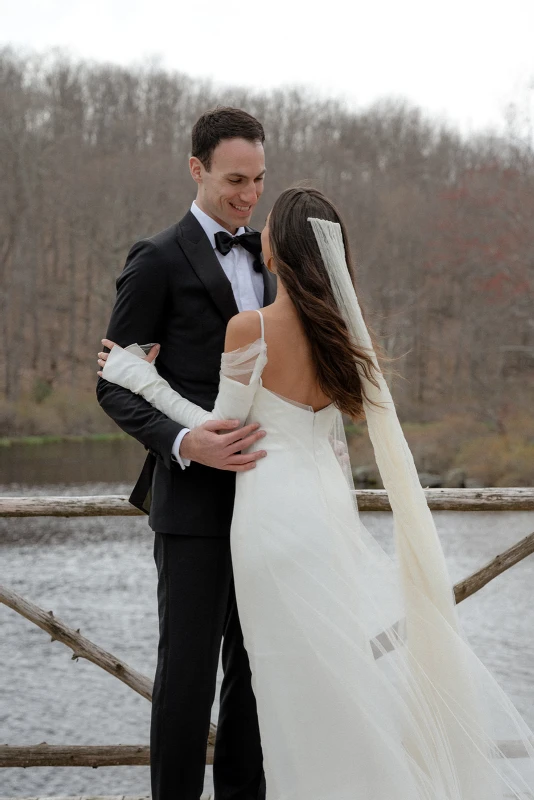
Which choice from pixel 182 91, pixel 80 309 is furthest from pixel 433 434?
pixel 182 91

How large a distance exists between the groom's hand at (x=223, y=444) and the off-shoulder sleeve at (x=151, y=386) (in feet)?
0.24

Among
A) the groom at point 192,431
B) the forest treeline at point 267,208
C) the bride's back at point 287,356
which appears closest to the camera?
the bride's back at point 287,356

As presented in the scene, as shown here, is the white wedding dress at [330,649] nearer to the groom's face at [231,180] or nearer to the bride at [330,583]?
the bride at [330,583]

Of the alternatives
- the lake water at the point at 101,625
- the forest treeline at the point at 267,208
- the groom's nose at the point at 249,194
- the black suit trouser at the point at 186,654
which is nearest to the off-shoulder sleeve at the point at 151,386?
the black suit trouser at the point at 186,654

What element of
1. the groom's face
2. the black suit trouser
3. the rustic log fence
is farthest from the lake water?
the groom's face

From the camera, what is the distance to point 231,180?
2705 mm

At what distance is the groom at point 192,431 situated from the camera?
100 inches

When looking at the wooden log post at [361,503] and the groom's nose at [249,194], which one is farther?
the wooden log post at [361,503]

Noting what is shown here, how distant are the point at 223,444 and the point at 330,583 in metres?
0.44

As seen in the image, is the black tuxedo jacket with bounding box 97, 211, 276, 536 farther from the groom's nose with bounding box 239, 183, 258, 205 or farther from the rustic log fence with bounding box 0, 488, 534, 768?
the rustic log fence with bounding box 0, 488, 534, 768

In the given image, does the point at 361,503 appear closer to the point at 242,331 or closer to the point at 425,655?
the point at 425,655

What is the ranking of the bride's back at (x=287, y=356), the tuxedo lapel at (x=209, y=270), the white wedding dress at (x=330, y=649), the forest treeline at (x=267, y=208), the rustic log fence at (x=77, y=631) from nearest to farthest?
the white wedding dress at (x=330, y=649) < the bride's back at (x=287, y=356) < the tuxedo lapel at (x=209, y=270) < the rustic log fence at (x=77, y=631) < the forest treeline at (x=267, y=208)

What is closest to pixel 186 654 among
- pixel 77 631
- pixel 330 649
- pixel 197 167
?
pixel 330 649

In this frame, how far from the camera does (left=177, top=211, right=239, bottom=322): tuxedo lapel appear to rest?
2.65 metres
